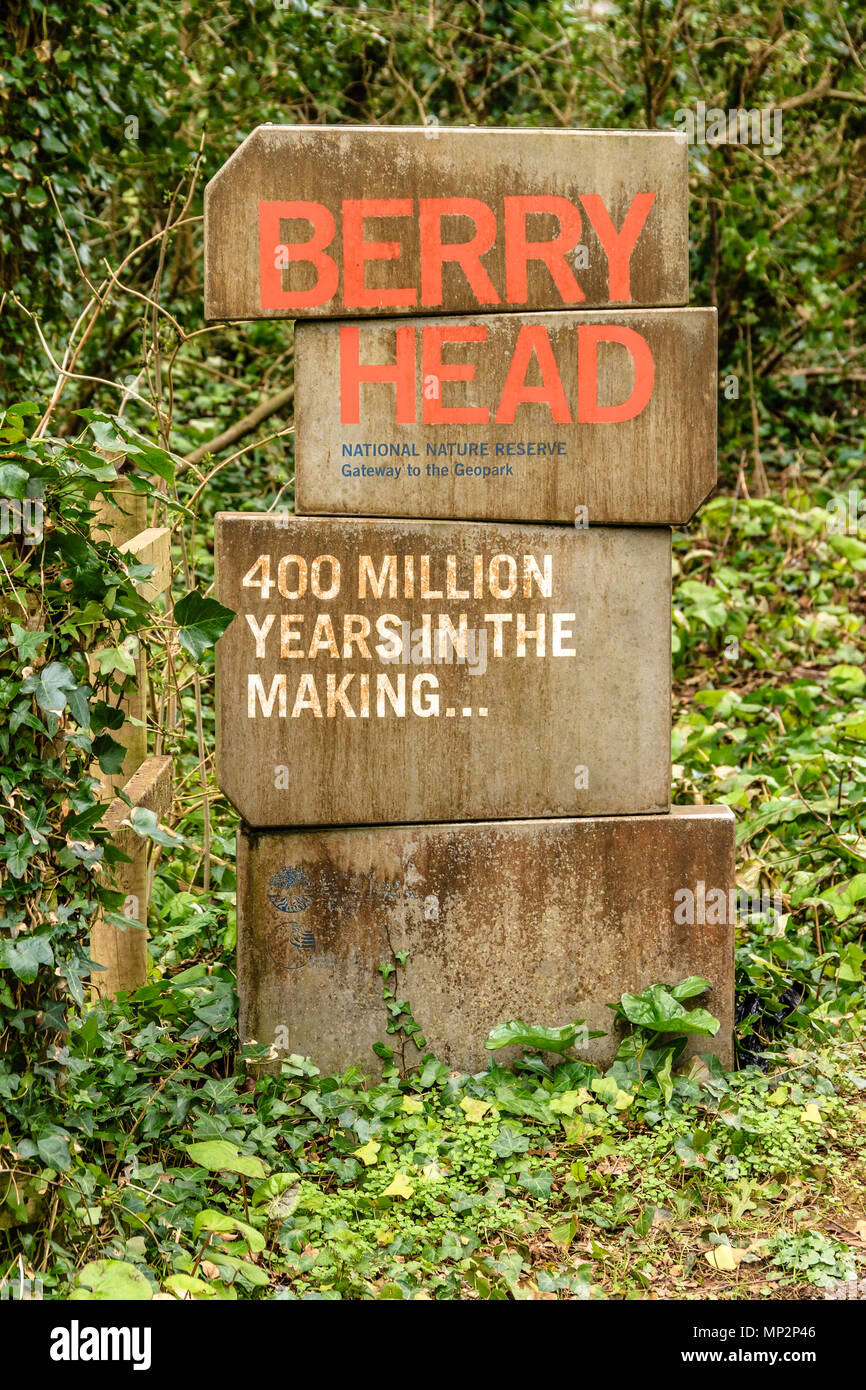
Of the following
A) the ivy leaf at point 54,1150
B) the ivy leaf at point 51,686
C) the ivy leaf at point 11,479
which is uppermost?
the ivy leaf at point 11,479

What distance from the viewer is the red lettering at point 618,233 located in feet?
11.6

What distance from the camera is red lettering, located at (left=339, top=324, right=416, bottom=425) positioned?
353cm

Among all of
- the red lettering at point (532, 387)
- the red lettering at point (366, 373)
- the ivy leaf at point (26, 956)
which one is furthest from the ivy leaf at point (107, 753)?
the red lettering at point (532, 387)

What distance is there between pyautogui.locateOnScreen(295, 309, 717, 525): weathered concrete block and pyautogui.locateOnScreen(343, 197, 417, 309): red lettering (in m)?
0.06

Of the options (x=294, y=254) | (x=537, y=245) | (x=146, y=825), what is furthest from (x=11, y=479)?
(x=537, y=245)

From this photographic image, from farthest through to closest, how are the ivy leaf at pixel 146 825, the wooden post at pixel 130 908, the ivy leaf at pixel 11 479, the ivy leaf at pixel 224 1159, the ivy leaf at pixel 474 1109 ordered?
the wooden post at pixel 130 908
the ivy leaf at pixel 474 1109
the ivy leaf at pixel 224 1159
the ivy leaf at pixel 146 825
the ivy leaf at pixel 11 479

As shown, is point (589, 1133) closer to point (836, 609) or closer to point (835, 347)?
point (836, 609)

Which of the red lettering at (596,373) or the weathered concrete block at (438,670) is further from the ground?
the red lettering at (596,373)

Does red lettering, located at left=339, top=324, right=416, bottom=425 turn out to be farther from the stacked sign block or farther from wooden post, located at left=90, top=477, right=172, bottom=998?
wooden post, located at left=90, top=477, right=172, bottom=998

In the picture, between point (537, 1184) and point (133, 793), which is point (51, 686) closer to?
point (133, 793)

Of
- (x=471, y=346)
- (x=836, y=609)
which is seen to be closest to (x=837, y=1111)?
(x=471, y=346)

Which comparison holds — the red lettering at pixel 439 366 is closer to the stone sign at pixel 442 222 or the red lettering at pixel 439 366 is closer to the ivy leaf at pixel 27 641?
the stone sign at pixel 442 222

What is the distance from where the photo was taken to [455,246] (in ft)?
11.6

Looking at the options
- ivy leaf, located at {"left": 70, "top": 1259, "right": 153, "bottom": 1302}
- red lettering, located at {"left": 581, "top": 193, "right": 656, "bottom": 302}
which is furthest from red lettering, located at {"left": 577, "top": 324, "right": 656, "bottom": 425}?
ivy leaf, located at {"left": 70, "top": 1259, "right": 153, "bottom": 1302}
